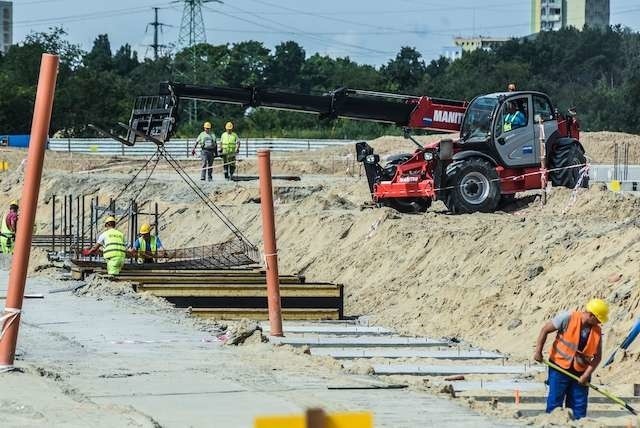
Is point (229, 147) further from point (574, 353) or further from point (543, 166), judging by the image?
point (574, 353)

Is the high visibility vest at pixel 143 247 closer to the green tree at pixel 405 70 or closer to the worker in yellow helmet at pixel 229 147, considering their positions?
the worker in yellow helmet at pixel 229 147

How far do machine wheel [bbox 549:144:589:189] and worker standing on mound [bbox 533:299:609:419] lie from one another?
1508cm

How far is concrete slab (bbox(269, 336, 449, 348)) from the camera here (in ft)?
55.9

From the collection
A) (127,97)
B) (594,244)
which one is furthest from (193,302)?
(127,97)

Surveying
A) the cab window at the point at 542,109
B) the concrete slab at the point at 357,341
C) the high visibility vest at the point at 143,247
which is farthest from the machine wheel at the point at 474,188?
the concrete slab at the point at 357,341

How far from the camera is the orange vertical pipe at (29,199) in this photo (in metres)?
13.2

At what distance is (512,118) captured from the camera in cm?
2709

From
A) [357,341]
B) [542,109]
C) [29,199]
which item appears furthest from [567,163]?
[29,199]

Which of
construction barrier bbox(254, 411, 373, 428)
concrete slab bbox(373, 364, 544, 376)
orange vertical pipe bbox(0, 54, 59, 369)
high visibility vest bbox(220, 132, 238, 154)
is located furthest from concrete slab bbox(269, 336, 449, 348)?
high visibility vest bbox(220, 132, 238, 154)

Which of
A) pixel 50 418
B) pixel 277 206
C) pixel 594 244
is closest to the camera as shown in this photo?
pixel 50 418

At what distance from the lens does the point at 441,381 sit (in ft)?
47.1

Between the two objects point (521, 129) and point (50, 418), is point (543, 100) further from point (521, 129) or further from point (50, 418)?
point (50, 418)

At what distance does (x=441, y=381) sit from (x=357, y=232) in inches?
511

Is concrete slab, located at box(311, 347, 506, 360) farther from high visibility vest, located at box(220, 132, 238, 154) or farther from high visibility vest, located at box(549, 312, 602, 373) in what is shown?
high visibility vest, located at box(220, 132, 238, 154)
